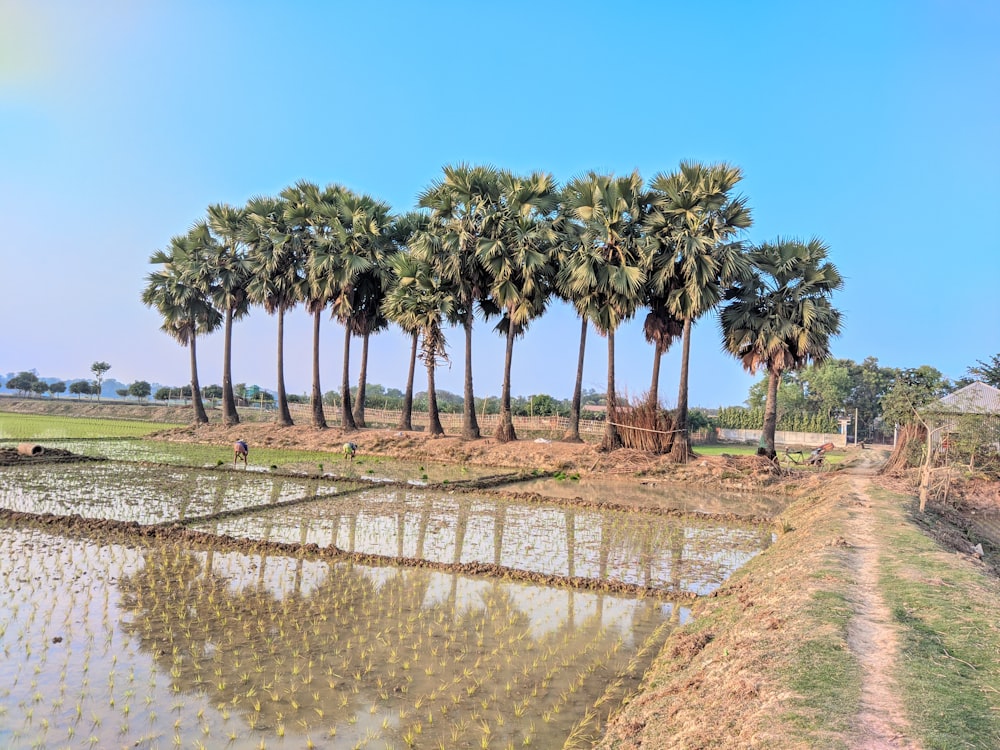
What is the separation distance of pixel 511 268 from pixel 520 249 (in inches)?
38.4

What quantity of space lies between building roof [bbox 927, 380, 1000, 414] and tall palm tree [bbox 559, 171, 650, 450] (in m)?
11.5

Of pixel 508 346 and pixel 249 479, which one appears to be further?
pixel 508 346

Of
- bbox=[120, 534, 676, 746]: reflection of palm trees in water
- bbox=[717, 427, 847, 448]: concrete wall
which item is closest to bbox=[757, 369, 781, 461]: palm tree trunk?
bbox=[120, 534, 676, 746]: reflection of palm trees in water

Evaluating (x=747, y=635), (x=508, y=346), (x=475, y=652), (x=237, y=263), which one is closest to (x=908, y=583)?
(x=747, y=635)

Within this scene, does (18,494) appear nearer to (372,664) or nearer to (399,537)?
(399,537)

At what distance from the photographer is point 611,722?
5332 millimetres

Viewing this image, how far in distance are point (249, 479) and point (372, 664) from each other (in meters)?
15.5

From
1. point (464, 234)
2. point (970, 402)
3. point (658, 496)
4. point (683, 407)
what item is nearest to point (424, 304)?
point (464, 234)

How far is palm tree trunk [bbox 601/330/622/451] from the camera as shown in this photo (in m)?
27.9

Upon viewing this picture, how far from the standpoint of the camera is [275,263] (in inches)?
1414

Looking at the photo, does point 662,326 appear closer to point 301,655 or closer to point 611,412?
point 611,412

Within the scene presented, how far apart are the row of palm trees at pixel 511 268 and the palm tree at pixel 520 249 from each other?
0.22 ft

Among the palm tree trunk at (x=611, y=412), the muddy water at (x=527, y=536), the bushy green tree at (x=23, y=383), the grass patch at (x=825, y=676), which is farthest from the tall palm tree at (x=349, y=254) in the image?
the bushy green tree at (x=23, y=383)

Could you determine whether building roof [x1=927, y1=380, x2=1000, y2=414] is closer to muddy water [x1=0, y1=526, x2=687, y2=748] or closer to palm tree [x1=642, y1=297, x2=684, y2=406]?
palm tree [x1=642, y1=297, x2=684, y2=406]
